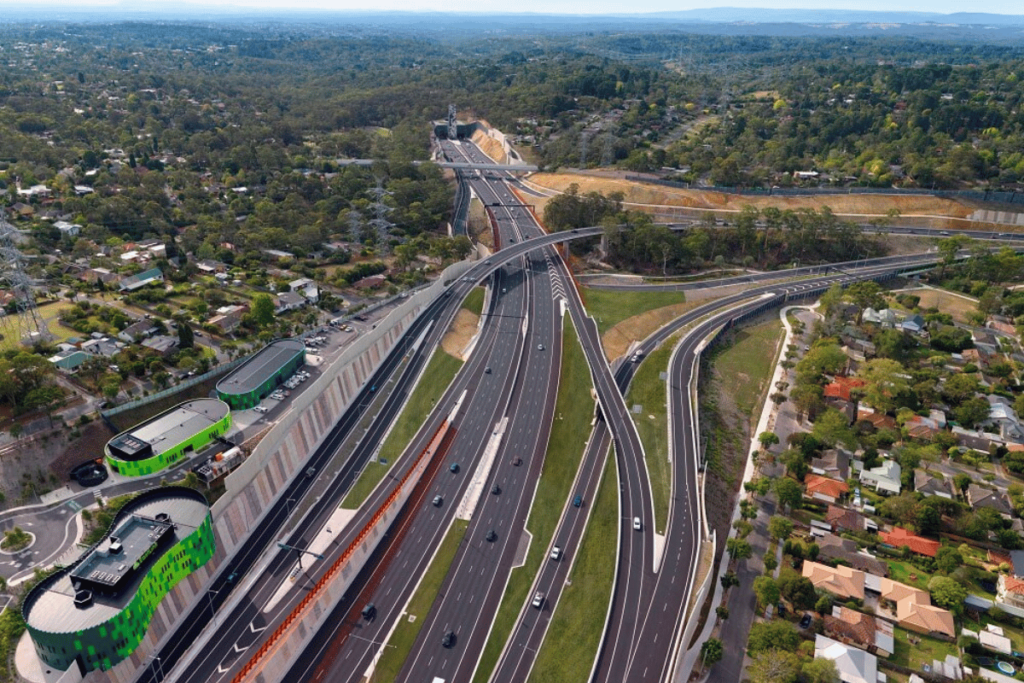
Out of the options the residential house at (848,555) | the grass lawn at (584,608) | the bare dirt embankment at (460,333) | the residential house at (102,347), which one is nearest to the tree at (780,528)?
the residential house at (848,555)

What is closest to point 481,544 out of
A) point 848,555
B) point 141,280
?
point 848,555

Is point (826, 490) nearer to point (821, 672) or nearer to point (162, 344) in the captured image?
point (821, 672)

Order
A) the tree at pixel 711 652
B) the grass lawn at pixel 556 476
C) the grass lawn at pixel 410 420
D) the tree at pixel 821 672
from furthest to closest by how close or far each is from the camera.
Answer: the grass lawn at pixel 410 420 → the grass lawn at pixel 556 476 → the tree at pixel 711 652 → the tree at pixel 821 672

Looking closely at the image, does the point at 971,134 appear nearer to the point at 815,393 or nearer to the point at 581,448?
the point at 815,393

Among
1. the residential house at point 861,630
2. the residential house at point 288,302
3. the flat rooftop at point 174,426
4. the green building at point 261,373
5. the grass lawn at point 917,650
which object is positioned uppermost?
the residential house at point 288,302

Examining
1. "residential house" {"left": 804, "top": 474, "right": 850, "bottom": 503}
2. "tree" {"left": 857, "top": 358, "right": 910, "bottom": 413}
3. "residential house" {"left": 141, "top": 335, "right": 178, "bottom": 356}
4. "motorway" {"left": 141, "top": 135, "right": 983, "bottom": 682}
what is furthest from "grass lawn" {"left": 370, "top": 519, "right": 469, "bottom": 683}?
"tree" {"left": 857, "top": 358, "right": 910, "bottom": 413}

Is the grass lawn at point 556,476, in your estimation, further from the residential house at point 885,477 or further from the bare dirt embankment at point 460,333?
the residential house at point 885,477

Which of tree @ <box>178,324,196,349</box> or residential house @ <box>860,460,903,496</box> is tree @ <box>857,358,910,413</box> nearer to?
residential house @ <box>860,460,903,496</box>
